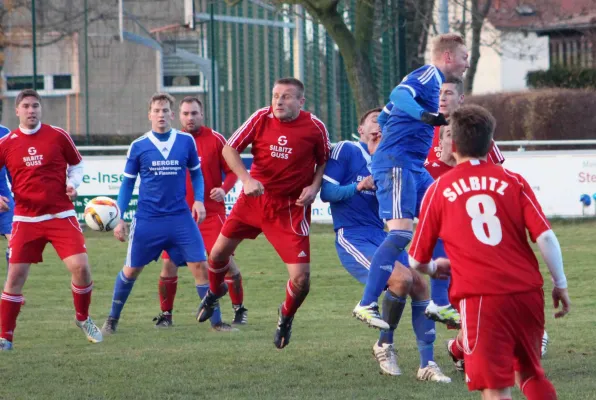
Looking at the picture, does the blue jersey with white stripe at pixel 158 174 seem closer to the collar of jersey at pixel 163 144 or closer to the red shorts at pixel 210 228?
the collar of jersey at pixel 163 144

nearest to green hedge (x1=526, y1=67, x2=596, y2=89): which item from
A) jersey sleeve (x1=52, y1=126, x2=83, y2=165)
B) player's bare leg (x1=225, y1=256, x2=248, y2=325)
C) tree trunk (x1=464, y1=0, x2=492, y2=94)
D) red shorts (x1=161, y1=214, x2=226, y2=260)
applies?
tree trunk (x1=464, y1=0, x2=492, y2=94)

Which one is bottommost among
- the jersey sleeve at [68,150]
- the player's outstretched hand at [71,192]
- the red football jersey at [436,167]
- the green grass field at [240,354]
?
the green grass field at [240,354]

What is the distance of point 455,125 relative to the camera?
17.0 feet

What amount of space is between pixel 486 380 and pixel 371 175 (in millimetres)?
2936

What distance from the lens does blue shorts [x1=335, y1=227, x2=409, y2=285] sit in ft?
25.5

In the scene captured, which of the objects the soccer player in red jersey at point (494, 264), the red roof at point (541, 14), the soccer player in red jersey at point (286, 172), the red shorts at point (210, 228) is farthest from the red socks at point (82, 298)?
the red roof at point (541, 14)

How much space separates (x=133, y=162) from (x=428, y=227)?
5.00 m

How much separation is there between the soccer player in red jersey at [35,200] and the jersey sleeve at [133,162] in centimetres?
77

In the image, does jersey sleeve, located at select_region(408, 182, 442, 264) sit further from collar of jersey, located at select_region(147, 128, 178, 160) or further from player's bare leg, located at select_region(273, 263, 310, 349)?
collar of jersey, located at select_region(147, 128, 178, 160)

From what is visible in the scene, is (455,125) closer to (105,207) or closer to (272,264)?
(105,207)

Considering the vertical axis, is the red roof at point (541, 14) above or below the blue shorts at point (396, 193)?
above

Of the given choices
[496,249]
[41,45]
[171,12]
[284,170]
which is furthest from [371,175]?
[171,12]

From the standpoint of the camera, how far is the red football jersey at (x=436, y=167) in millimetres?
8203

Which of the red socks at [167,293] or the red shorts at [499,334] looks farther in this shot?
the red socks at [167,293]
